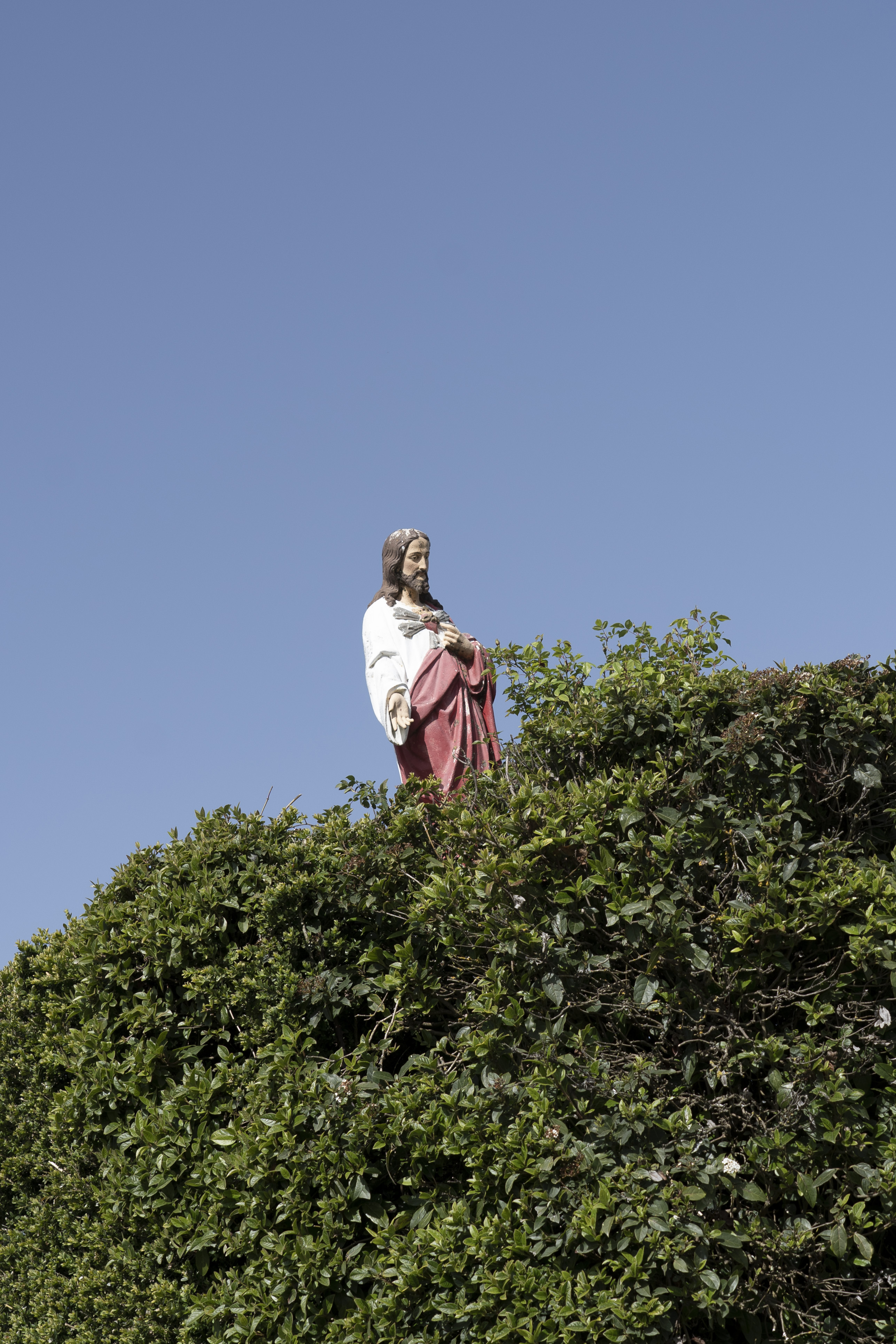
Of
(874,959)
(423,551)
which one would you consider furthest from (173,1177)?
(423,551)

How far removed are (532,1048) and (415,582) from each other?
4.00 metres

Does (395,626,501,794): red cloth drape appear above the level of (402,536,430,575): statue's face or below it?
below

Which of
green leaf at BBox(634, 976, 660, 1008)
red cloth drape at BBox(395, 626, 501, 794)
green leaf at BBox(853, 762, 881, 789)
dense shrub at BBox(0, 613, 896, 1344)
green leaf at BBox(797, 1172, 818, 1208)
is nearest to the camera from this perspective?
green leaf at BBox(797, 1172, 818, 1208)

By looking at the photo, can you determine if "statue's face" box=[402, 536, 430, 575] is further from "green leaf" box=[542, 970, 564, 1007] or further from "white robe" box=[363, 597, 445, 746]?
"green leaf" box=[542, 970, 564, 1007]

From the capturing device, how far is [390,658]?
7.60 meters

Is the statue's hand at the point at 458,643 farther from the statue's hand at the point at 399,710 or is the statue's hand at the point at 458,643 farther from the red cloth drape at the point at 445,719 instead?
the statue's hand at the point at 399,710

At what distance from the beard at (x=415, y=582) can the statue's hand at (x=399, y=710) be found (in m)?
0.82

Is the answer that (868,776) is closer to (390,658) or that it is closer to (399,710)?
(399,710)

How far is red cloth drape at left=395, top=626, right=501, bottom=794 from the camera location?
729 centimetres

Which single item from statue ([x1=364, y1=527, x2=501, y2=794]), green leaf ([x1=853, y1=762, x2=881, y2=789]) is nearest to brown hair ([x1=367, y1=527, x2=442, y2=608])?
statue ([x1=364, y1=527, x2=501, y2=794])

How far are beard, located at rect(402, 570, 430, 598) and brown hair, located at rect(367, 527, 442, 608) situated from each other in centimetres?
2

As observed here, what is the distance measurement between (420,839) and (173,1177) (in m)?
1.90

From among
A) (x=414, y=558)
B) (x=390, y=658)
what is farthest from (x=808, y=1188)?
(x=414, y=558)

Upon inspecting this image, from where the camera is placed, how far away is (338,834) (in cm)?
552
